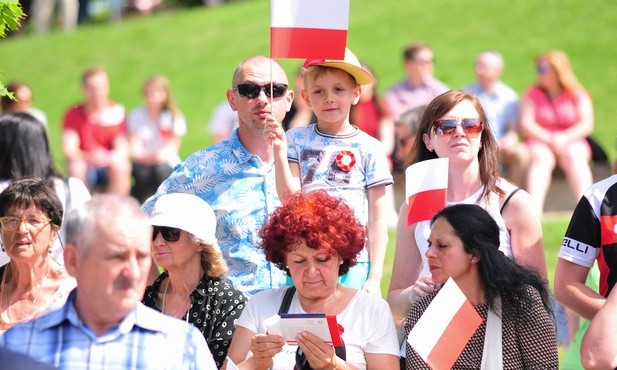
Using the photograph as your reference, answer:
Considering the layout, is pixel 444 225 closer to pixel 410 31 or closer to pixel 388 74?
pixel 388 74

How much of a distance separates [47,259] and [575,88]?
8.00 meters

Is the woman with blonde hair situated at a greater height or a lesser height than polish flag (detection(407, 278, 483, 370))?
lesser

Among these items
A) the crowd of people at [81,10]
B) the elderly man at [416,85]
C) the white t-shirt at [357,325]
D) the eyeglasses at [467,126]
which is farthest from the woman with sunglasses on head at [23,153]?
the crowd of people at [81,10]

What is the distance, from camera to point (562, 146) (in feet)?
42.8

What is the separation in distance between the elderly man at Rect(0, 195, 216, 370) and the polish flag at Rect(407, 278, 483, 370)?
123 centimetres

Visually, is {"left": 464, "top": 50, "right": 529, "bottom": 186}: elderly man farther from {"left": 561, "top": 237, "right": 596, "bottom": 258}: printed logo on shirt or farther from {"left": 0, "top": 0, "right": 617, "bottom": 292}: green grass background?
{"left": 561, "top": 237, "right": 596, "bottom": 258}: printed logo on shirt

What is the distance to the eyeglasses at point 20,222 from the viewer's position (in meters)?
6.05

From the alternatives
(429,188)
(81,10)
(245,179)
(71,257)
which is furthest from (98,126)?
(81,10)

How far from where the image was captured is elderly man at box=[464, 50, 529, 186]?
1330cm

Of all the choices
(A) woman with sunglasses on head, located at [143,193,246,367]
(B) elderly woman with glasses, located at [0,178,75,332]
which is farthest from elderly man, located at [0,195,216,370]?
(B) elderly woman with glasses, located at [0,178,75,332]

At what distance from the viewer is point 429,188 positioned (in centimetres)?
591

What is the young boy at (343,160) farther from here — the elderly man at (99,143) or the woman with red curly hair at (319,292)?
the elderly man at (99,143)

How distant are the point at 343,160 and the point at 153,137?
8.37m

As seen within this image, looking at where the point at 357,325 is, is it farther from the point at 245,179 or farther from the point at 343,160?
the point at 245,179
